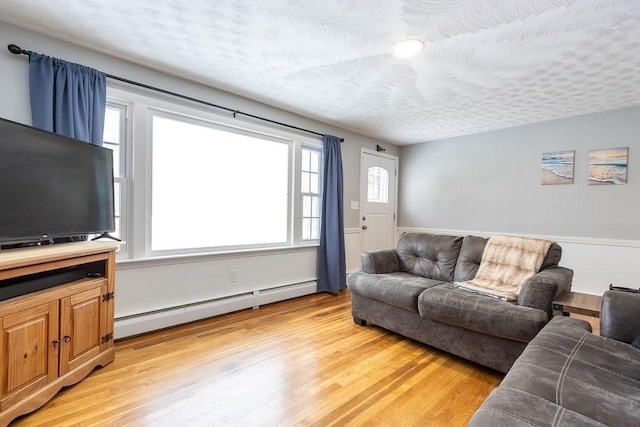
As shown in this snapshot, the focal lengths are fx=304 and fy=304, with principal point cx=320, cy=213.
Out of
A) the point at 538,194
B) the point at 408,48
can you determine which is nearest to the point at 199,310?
the point at 408,48

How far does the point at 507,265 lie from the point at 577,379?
59.6 inches

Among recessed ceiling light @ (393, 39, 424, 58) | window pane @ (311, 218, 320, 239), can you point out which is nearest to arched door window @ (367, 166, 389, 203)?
window pane @ (311, 218, 320, 239)

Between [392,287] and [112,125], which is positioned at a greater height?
[112,125]

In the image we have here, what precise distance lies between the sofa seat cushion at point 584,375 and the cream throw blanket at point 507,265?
0.80 metres

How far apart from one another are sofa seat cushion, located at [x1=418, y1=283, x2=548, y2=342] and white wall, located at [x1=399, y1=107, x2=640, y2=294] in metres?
2.40

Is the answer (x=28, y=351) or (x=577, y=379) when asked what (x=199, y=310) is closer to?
(x=28, y=351)

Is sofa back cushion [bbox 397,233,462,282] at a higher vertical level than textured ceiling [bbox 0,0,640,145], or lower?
lower

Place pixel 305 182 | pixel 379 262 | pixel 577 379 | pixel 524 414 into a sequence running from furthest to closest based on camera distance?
pixel 305 182
pixel 379 262
pixel 577 379
pixel 524 414

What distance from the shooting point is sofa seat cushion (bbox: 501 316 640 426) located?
1034mm

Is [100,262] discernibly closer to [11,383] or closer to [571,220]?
[11,383]

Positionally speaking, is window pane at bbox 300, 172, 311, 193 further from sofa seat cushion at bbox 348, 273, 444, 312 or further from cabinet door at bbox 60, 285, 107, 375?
cabinet door at bbox 60, 285, 107, 375

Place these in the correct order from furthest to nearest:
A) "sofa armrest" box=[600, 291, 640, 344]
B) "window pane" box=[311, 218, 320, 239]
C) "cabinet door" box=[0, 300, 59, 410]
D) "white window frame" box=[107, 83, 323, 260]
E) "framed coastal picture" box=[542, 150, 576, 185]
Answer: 1. "window pane" box=[311, 218, 320, 239]
2. "framed coastal picture" box=[542, 150, 576, 185]
3. "white window frame" box=[107, 83, 323, 260]
4. "sofa armrest" box=[600, 291, 640, 344]
5. "cabinet door" box=[0, 300, 59, 410]

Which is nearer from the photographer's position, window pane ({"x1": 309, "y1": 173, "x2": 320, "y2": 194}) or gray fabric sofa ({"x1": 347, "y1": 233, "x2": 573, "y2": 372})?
gray fabric sofa ({"x1": 347, "y1": 233, "x2": 573, "y2": 372})

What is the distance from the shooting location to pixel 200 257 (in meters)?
2.99
